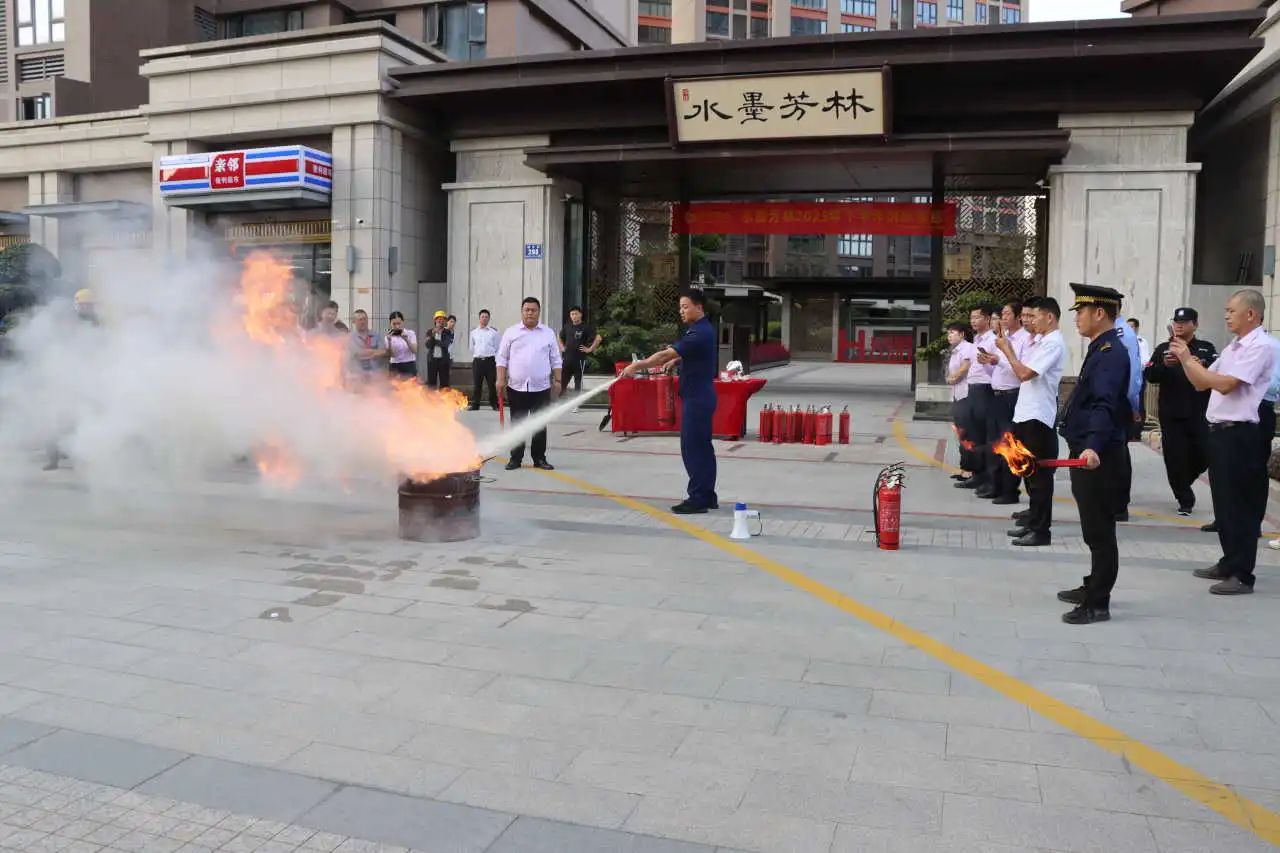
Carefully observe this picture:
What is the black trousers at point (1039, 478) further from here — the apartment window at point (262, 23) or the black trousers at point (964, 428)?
the apartment window at point (262, 23)

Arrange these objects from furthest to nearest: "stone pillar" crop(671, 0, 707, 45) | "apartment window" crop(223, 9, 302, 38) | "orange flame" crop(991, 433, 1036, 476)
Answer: "stone pillar" crop(671, 0, 707, 45) → "apartment window" crop(223, 9, 302, 38) → "orange flame" crop(991, 433, 1036, 476)

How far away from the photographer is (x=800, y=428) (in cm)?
1435

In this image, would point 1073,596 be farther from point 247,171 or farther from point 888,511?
point 247,171

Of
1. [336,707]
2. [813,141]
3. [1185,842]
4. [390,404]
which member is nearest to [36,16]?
[813,141]

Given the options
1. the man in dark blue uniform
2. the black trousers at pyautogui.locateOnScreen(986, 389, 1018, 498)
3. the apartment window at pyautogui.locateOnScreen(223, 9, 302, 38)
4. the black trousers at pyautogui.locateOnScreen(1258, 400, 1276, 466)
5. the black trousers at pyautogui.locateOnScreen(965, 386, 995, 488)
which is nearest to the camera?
the black trousers at pyautogui.locateOnScreen(1258, 400, 1276, 466)

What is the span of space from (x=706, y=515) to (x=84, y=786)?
6.02 metres

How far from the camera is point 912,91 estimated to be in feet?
60.0

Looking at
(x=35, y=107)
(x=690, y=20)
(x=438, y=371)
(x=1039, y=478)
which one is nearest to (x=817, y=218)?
(x=438, y=371)

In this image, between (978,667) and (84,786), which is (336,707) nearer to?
(84,786)

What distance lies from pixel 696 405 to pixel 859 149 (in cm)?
1022

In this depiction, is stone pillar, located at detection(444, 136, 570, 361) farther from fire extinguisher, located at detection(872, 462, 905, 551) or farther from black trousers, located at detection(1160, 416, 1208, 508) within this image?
Answer: fire extinguisher, located at detection(872, 462, 905, 551)

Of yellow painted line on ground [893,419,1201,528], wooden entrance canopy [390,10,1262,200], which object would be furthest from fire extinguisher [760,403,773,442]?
wooden entrance canopy [390,10,1262,200]

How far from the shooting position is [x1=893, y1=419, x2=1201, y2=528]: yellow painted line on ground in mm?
8820

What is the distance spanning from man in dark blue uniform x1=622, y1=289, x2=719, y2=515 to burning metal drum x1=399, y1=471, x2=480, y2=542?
216cm
